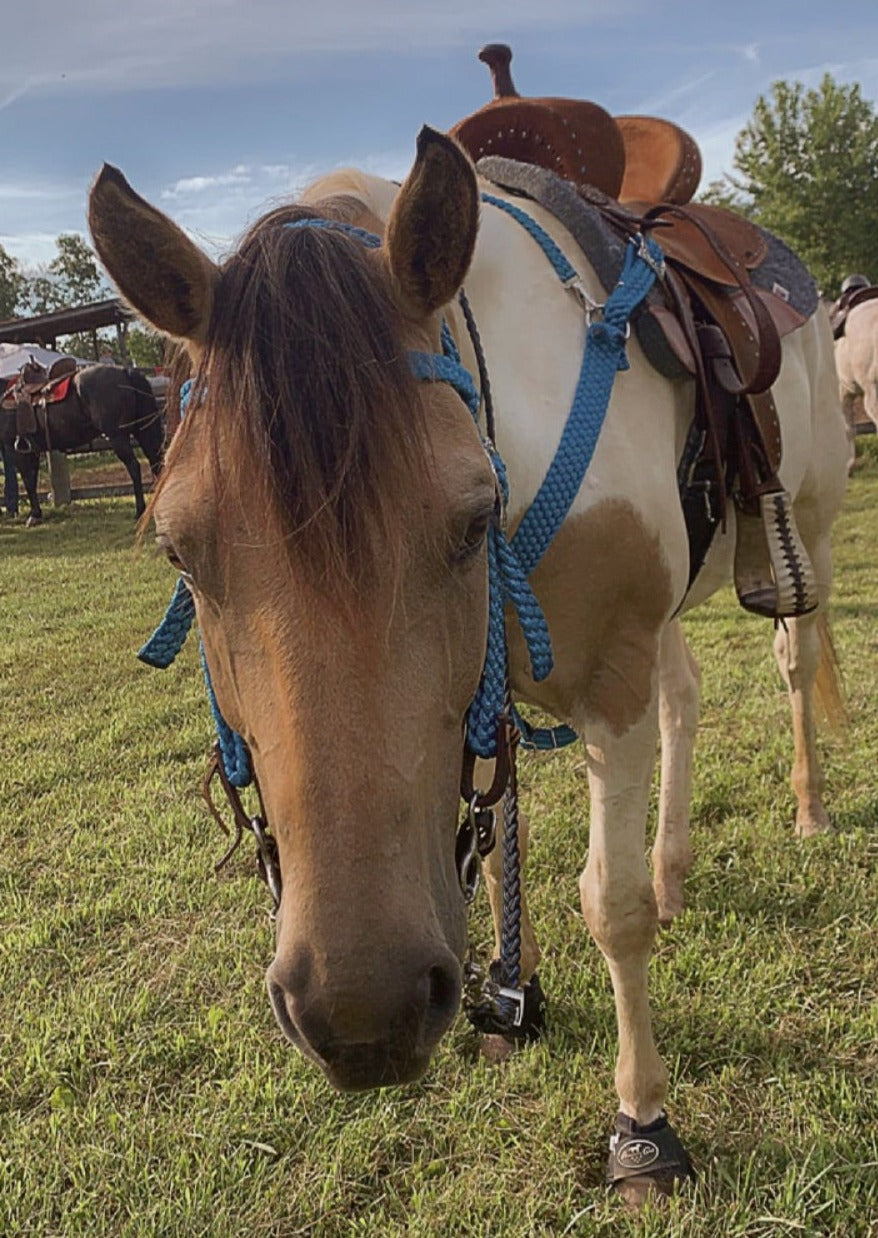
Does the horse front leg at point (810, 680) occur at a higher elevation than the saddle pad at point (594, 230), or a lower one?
lower

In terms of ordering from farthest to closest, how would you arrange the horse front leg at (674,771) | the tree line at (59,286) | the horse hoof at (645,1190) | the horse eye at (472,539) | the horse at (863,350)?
the tree line at (59,286)
the horse at (863,350)
the horse front leg at (674,771)
the horse hoof at (645,1190)
the horse eye at (472,539)

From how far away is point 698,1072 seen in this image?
2104mm

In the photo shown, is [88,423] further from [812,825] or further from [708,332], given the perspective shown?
[708,332]

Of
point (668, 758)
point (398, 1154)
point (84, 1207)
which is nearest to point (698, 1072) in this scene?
point (398, 1154)

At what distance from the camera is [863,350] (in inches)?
360

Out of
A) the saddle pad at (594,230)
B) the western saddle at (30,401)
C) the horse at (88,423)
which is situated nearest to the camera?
the saddle pad at (594,230)

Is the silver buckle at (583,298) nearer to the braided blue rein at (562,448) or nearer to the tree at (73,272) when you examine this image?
the braided blue rein at (562,448)

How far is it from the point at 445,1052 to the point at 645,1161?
0.59 metres

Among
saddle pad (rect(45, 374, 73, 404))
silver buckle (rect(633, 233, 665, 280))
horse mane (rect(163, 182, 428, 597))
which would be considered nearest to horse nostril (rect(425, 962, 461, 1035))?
horse mane (rect(163, 182, 428, 597))

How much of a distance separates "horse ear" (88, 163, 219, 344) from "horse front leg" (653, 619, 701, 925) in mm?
1959

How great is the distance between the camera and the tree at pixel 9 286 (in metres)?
41.4

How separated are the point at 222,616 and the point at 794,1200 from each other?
63.3 inches

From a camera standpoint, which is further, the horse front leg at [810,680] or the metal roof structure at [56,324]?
the metal roof structure at [56,324]

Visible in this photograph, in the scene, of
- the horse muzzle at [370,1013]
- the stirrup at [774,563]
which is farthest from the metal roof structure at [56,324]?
the horse muzzle at [370,1013]
